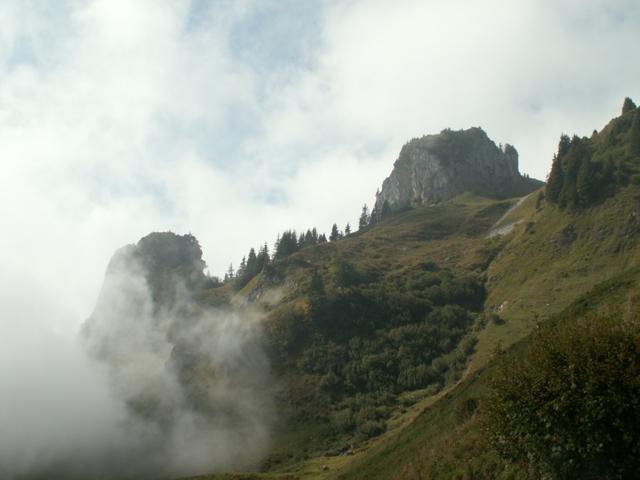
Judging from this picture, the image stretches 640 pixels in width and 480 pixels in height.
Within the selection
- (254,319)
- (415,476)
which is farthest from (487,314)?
(415,476)

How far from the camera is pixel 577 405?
22.7m

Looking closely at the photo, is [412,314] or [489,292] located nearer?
[489,292]

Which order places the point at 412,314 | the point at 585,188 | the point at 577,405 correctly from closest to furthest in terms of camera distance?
the point at 577,405
the point at 585,188
the point at 412,314

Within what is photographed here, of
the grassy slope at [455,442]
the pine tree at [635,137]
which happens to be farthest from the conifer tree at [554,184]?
the grassy slope at [455,442]

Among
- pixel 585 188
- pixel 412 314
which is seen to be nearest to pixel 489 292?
pixel 412 314

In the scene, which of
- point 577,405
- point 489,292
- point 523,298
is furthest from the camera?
point 489,292

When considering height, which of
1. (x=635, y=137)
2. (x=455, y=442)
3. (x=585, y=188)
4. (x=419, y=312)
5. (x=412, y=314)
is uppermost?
(x=635, y=137)

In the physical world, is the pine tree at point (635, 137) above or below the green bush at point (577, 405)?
above

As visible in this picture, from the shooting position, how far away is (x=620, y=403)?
21.5m

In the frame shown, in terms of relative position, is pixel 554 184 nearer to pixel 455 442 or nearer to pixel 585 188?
pixel 585 188

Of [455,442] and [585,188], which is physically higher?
[585,188]

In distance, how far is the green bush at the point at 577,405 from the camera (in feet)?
71.3

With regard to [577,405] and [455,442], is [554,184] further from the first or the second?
[577,405]

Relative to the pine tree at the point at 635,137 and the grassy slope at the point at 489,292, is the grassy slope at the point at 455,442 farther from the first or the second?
the pine tree at the point at 635,137
